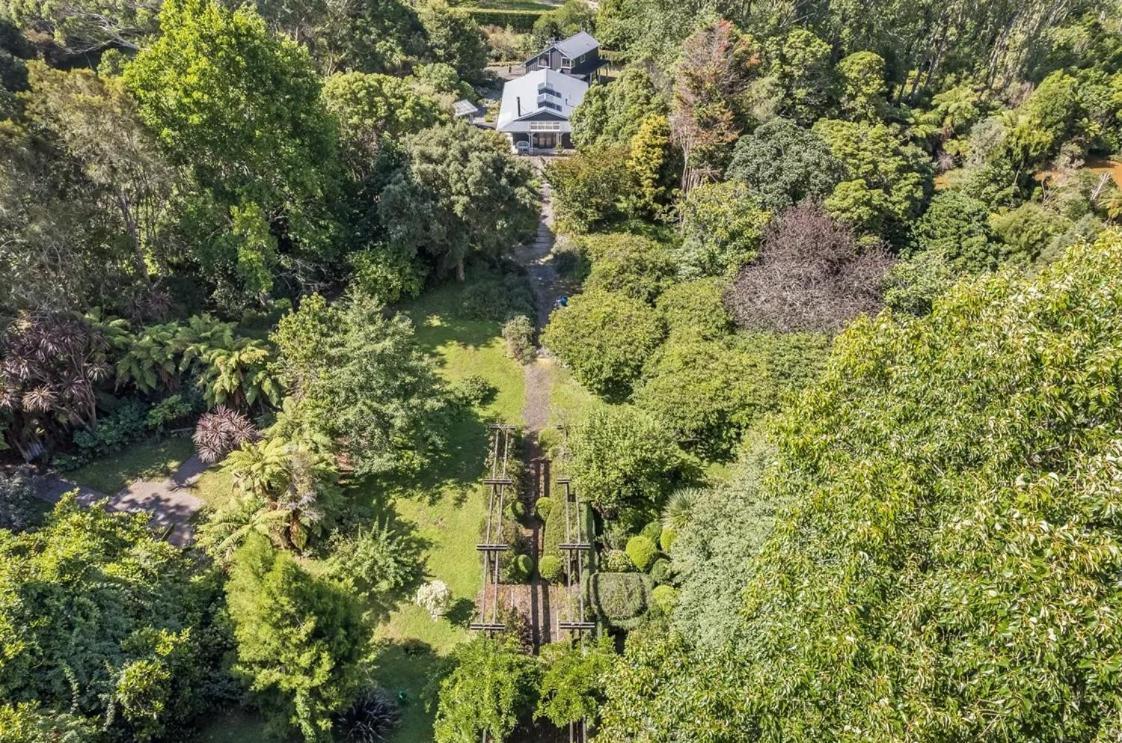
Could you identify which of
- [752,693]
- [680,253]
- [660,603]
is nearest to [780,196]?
[680,253]

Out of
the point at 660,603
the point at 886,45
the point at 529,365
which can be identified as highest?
the point at 886,45

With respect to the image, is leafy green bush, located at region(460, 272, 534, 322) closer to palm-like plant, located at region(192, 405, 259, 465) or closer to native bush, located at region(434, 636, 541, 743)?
palm-like plant, located at region(192, 405, 259, 465)

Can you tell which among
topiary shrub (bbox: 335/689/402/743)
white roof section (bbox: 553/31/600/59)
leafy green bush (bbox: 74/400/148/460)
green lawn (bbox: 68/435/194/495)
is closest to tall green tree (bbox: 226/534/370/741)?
topiary shrub (bbox: 335/689/402/743)

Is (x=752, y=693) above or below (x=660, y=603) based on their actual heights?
above

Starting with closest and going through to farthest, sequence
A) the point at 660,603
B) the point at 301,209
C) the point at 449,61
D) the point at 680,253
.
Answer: the point at 660,603, the point at 301,209, the point at 680,253, the point at 449,61

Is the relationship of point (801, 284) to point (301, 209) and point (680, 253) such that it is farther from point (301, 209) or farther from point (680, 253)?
point (301, 209)
